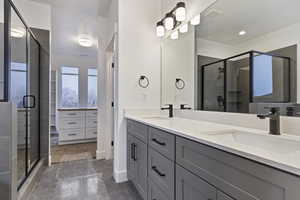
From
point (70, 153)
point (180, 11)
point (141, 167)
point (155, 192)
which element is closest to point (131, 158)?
point (141, 167)

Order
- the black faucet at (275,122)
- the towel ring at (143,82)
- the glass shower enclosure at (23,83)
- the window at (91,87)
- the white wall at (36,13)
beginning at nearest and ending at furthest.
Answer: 1. the black faucet at (275,122)
2. the glass shower enclosure at (23,83)
3. the towel ring at (143,82)
4. the white wall at (36,13)
5. the window at (91,87)

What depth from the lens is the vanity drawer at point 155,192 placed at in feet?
3.96

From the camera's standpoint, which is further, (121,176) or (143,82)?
(143,82)

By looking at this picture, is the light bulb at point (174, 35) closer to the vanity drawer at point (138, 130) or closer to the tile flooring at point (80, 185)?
the vanity drawer at point (138, 130)

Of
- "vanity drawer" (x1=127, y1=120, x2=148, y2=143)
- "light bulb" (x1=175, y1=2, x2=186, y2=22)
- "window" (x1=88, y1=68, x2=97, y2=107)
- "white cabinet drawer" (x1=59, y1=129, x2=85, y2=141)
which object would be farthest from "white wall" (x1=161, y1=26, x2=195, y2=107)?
"window" (x1=88, y1=68, x2=97, y2=107)

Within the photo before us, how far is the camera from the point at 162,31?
2203 mm

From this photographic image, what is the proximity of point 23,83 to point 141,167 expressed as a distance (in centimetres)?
190

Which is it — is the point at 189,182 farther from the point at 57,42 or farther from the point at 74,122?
the point at 57,42

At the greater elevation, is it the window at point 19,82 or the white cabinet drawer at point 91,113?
the window at point 19,82

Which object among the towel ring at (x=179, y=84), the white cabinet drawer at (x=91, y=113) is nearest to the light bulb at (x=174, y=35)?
the towel ring at (x=179, y=84)

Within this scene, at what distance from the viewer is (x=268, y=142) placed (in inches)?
37.1

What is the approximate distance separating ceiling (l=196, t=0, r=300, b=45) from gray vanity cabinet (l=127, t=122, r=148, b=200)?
113 cm

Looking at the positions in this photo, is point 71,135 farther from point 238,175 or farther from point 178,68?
point 238,175

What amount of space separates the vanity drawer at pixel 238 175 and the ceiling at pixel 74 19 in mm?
2710
